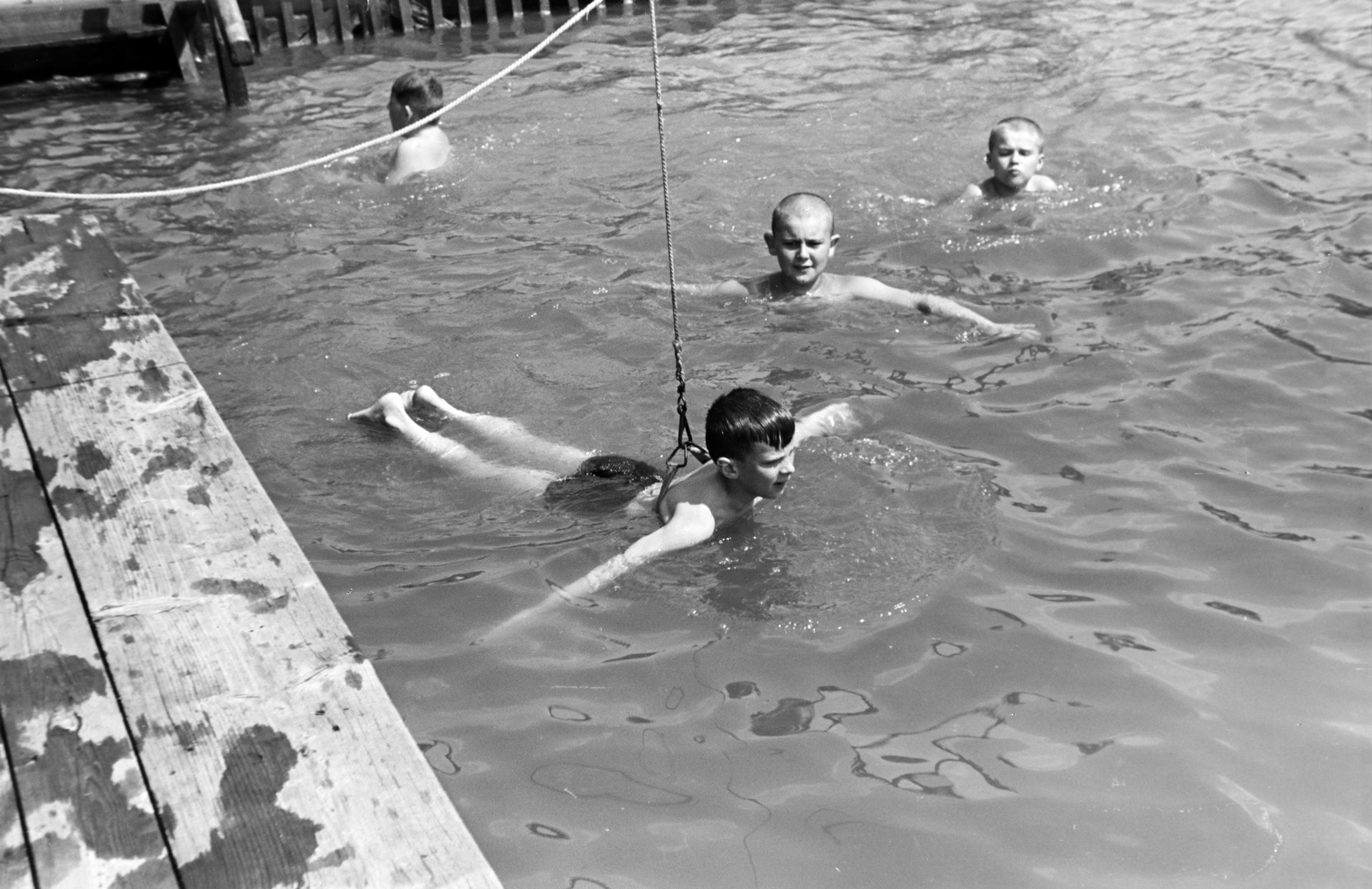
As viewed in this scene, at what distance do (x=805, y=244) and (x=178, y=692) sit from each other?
14.7ft

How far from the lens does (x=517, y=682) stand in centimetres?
424

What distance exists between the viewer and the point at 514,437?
582 centimetres

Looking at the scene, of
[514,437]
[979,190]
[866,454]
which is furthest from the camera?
[979,190]

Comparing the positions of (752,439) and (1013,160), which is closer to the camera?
(752,439)

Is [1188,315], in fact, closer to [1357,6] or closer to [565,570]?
[565,570]

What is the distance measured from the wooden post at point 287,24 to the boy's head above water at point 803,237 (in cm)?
840

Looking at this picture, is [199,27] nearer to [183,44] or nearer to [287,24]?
[183,44]

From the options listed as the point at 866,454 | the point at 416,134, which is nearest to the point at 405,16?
the point at 416,134

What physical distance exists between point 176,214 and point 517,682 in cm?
569

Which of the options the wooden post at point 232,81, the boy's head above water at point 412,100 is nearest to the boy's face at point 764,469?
the boy's head above water at point 412,100

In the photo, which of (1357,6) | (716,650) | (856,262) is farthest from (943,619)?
(1357,6)

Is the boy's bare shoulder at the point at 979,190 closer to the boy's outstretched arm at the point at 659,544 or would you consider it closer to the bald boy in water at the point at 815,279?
the bald boy in water at the point at 815,279

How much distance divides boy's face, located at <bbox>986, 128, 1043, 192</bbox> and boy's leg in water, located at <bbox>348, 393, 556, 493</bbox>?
4216 millimetres

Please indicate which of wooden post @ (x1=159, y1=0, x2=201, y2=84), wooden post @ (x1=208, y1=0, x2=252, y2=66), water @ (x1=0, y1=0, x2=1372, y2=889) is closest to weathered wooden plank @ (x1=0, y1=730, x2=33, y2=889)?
water @ (x1=0, y1=0, x2=1372, y2=889)
